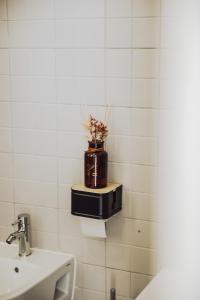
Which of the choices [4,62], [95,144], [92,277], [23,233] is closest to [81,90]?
[95,144]

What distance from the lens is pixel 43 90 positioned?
6.01ft

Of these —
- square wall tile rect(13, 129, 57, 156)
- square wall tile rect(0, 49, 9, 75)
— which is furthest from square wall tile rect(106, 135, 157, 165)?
square wall tile rect(0, 49, 9, 75)

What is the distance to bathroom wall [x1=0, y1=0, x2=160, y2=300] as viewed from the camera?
1687 mm

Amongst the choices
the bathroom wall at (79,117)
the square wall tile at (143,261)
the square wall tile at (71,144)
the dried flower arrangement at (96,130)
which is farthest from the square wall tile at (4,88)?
the square wall tile at (143,261)

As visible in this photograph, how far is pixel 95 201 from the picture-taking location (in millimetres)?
1676

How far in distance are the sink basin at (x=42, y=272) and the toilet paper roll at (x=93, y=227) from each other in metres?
0.15

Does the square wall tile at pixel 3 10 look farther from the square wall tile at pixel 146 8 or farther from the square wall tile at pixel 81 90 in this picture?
the square wall tile at pixel 146 8

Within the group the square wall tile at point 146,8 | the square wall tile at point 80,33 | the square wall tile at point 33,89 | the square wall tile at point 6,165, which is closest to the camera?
the square wall tile at point 146,8

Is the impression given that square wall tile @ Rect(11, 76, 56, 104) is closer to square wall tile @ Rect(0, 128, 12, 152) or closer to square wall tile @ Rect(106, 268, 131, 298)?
square wall tile @ Rect(0, 128, 12, 152)

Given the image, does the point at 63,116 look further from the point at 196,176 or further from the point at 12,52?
the point at 196,176

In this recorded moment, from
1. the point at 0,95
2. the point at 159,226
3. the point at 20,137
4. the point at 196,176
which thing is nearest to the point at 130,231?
the point at 159,226

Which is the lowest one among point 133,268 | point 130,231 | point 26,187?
point 133,268

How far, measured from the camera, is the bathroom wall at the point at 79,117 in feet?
5.53

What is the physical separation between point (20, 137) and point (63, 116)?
19 cm
